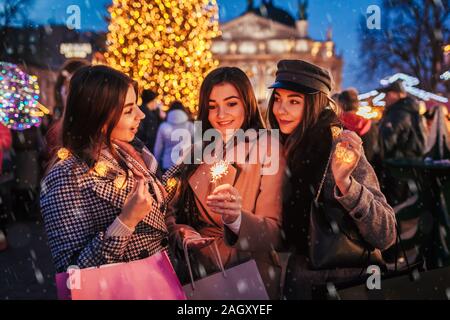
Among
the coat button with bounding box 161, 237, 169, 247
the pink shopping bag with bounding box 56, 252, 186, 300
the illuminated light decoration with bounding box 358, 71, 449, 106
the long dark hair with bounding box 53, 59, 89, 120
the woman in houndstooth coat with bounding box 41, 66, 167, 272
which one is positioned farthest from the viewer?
the illuminated light decoration with bounding box 358, 71, 449, 106

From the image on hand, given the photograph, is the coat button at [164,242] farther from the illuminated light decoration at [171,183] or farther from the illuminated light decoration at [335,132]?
the illuminated light decoration at [335,132]

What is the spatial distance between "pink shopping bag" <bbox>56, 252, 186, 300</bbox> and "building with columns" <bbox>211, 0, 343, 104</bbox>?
80930 mm

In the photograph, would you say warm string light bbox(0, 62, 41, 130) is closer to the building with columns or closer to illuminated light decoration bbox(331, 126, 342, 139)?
illuminated light decoration bbox(331, 126, 342, 139)

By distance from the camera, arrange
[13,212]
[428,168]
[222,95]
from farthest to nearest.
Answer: [13,212]
[428,168]
[222,95]

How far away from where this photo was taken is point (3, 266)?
6.90 meters

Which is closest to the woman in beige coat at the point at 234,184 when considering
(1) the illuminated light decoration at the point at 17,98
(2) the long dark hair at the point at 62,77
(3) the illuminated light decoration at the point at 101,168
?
(3) the illuminated light decoration at the point at 101,168

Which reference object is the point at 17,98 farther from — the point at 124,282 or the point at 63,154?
the point at 124,282

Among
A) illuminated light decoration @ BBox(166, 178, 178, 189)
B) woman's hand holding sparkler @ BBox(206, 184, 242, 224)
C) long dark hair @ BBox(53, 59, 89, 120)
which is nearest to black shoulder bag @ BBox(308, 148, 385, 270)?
woman's hand holding sparkler @ BBox(206, 184, 242, 224)

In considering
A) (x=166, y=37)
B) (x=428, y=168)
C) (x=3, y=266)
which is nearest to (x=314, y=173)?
(x=428, y=168)

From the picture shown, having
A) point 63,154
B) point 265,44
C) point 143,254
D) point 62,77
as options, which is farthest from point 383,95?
point 265,44

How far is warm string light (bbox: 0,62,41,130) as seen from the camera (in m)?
6.61
